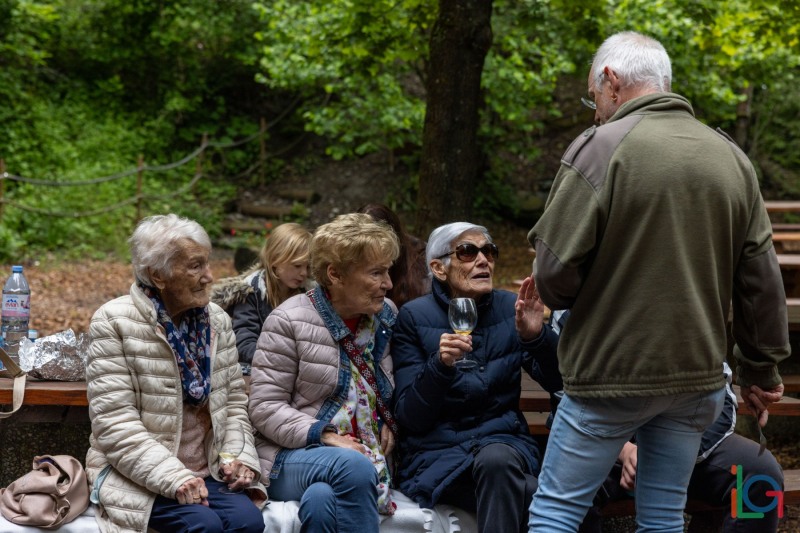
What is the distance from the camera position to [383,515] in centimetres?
354

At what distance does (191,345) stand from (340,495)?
0.77 meters

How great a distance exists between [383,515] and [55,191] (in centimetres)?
1211

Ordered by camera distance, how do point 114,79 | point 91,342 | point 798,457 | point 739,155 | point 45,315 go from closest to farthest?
point 739,155
point 91,342
point 798,457
point 45,315
point 114,79

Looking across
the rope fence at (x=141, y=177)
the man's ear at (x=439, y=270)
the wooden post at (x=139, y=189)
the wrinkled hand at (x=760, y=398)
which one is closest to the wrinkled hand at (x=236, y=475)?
the man's ear at (x=439, y=270)

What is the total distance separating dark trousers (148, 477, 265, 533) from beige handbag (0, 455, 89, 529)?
0.30 metres

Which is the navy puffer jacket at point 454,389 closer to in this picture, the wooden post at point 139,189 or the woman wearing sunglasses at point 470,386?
the woman wearing sunglasses at point 470,386

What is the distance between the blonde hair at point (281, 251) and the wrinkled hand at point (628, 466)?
161 centimetres

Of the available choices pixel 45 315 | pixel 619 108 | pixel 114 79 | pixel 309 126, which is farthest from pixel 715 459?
pixel 114 79

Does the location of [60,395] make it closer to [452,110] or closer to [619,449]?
[619,449]

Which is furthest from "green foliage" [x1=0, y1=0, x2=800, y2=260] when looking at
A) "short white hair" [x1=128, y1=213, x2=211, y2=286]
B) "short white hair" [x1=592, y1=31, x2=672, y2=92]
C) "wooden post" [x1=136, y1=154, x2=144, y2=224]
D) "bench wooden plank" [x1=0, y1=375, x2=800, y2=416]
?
"short white hair" [x1=128, y1=213, x2=211, y2=286]

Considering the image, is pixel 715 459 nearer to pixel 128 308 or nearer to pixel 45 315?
pixel 128 308

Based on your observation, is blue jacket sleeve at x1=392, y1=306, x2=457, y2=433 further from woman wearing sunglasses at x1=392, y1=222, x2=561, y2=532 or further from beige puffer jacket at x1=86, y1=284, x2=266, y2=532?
beige puffer jacket at x1=86, y1=284, x2=266, y2=532

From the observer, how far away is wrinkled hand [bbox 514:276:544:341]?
132 inches

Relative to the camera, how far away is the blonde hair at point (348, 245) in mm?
3604
